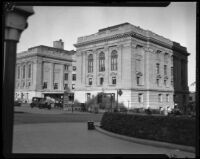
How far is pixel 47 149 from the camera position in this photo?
7852mm

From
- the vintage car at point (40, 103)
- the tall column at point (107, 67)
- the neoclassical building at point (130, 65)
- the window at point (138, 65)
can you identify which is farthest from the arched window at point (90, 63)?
→ the vintage car at point (40, 103)

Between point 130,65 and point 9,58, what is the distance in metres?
31.5

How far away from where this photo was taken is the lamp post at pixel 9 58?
14.3 ft

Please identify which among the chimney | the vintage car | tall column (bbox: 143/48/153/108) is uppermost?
the chimney

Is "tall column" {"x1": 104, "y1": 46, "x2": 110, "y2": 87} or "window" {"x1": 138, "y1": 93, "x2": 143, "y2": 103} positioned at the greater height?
"tall column" {"x1": 104, "y1": 46, "x2": 110, "y2": 87}

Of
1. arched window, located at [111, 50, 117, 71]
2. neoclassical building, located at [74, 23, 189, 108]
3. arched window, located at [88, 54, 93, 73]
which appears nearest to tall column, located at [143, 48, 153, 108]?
neoclassical building, located at [74, 23, 189, 108]

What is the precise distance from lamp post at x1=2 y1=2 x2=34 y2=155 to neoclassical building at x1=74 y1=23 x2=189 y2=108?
25956 millimetres

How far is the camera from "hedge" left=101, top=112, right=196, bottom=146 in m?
7.80

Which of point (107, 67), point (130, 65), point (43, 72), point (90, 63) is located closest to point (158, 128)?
point (130, 65)

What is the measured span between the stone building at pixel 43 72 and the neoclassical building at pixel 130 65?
7914 millimetres

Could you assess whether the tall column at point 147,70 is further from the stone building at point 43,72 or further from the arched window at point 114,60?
the stone building at point 43,72

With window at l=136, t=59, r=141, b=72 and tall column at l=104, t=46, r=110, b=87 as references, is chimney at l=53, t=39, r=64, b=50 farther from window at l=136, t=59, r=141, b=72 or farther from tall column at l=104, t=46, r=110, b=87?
window at l=136, t=59, r=141, b=72

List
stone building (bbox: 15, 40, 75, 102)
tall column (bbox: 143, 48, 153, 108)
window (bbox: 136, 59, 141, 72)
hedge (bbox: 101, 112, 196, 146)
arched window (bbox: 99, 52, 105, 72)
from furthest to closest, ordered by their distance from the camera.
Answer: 1. stone building (bbox: 15, 40, 75, 102)
2. arched window (bbox: 99, 52, 105, 72)
3. window (bbox: 136, 59, 141, 72)
4. tall column (bbox: 143, 48, 153, 108)
5. hedge (bbox: 101, 112, 196, 146)

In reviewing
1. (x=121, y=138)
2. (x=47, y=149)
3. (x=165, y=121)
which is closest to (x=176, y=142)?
(x=165, y=121)
